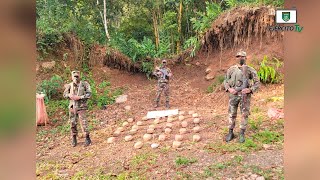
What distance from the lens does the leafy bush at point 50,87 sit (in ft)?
25.5

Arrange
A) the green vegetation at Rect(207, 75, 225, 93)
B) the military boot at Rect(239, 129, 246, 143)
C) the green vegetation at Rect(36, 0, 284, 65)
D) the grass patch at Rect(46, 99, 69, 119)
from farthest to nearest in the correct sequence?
the green vegetation at Rect(36, 0, 284, 65)
the green vegetation at Rect(207, 75, 225, 93)
the grass patch at Rect(46, 99, 69, 119)
the military boot at Rect(239, 129, 246, 143)

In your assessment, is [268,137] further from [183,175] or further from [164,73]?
[164,73]

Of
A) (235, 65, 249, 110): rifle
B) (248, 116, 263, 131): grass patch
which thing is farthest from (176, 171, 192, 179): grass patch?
(248, 116, 263, 131): grass patch

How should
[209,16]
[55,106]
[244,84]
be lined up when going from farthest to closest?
[209,16] < [55,106] < [244,84]

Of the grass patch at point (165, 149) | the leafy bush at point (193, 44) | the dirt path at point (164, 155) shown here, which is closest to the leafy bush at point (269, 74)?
the dirt path at point (164, 155)

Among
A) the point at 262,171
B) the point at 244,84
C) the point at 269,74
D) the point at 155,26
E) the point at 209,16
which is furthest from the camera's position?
the point at 155,26

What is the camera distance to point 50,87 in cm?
791

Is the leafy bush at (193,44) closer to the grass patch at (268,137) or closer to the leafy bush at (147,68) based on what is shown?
the leafy bush at (147,68)

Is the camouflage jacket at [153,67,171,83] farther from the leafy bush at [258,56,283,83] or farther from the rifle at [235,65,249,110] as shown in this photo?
the rifle at [235,65,249,110]

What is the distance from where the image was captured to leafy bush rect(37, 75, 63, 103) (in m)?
7.78

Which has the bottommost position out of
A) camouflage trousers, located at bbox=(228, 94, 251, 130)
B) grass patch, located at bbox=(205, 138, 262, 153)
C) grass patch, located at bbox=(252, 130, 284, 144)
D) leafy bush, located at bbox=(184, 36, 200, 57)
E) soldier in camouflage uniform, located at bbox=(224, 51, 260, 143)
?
grass patch, located at bbox=(205, 138, 262, 153)

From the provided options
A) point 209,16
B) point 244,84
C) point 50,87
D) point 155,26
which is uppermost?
point 209,16

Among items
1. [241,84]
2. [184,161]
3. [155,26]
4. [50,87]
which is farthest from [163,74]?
[155,26]

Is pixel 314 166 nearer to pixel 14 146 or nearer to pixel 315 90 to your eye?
pixel 315 90
